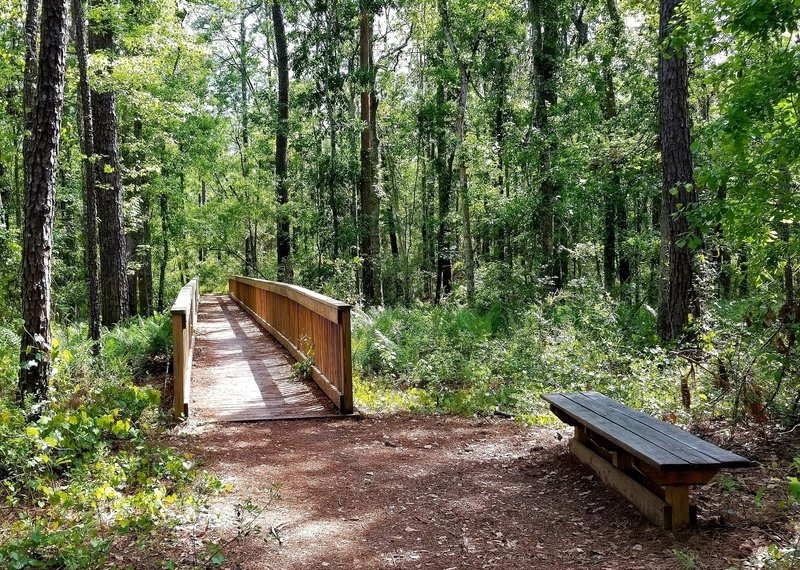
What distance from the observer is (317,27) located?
60.0 ft

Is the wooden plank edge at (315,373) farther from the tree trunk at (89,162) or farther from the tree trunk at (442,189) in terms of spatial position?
the tree trunk at (442,189)

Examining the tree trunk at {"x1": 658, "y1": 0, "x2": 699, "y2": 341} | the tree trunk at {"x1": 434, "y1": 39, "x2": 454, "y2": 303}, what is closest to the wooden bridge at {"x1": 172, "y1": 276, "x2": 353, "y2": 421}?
the tree trunk at {"x1": 658, "y1": 0, "x2": 699, "y2": 341}

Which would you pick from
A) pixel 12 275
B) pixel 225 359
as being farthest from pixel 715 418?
pixel 12 275

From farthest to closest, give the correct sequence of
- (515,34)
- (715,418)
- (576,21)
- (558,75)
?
(576,21), (515,34), (558,75), (715,418)

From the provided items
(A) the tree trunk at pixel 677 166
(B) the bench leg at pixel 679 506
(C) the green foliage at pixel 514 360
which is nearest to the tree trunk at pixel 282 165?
(C) the green foliage at pixel 514 360

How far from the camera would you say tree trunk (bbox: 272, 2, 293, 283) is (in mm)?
21516

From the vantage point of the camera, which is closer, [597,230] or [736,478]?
[736,478]

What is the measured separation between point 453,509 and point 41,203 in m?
4.36

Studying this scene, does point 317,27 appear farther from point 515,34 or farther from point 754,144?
point 754,144

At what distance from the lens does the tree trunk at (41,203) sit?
5344 mm

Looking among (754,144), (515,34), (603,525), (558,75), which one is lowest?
(603,525)

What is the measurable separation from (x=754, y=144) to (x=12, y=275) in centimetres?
1224

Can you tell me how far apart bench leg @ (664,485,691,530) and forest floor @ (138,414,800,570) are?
0.22ft

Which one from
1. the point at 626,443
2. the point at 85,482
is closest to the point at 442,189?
the point at 85,482
